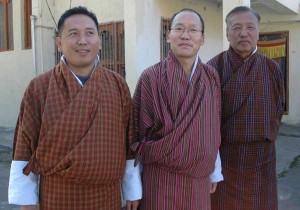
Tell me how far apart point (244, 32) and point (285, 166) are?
3821 millimetres

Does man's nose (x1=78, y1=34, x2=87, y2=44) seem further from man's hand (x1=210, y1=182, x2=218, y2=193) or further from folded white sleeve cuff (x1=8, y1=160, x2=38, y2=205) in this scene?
man's hand (x1=210, y1=182, x2=218, y2=193)

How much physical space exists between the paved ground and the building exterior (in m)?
1.27

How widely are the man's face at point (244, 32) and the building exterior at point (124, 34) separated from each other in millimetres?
3276

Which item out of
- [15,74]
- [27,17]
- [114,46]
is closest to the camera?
[114,46]

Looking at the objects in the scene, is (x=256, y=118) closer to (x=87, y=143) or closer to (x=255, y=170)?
(x=255, y=170)

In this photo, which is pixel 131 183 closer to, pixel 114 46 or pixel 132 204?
pixel 132 204

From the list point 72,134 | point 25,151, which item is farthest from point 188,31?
point 25,151

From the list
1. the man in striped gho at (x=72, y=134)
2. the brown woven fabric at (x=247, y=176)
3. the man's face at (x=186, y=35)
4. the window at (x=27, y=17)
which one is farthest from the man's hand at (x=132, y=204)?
the window at (x=27, y=17)

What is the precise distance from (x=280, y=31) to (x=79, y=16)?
326 inches

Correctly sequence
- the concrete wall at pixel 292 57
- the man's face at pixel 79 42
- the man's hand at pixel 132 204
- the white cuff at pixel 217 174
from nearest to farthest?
the man's face at pixel 79 42, the man's hand at pixel 132 204, the white cuff at pixel 217 174, the concrete wall at pixel 292 57

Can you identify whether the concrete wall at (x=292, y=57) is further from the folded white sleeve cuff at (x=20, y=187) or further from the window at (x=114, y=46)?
the folded white sleeve cuff at (x=20, y=187)

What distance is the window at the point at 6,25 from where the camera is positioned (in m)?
9.57

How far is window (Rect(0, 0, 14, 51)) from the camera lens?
9.57 m

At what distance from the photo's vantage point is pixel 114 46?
7.61 meters
